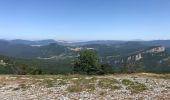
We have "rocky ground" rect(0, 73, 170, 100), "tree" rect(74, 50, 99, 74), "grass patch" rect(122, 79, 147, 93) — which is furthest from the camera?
"tree" rect(74, 50, 99, 74)

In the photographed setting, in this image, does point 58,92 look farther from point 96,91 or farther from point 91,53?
point 91,53

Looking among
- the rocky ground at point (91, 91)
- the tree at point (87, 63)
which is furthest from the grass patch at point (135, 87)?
the tree at point (87, 63)

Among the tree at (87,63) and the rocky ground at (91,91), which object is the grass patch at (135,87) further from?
the tree at (87,63)

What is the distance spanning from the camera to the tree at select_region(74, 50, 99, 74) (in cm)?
15112

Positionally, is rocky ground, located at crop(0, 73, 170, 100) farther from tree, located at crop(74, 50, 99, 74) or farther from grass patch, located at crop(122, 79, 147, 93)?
tree, located at crop(74, 50, 99, 74)

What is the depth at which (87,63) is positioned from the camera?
5994 inches

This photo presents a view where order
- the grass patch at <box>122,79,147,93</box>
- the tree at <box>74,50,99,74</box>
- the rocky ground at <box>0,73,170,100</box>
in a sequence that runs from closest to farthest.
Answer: the rocky ground at <box>0,73,170,100</box> → the grass patch at <box>122,79,147,93</box> → the tree at <box>74,50,99,74</box>

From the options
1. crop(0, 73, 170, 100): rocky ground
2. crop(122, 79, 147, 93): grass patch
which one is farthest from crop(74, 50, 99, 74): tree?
crop(122, 79, 147, 93): grass patch

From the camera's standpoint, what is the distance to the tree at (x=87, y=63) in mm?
151125

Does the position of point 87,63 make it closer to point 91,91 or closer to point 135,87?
point 135,87

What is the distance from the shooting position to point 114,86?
42094mm

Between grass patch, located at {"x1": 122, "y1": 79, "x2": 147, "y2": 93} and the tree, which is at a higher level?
grass patch, located at {"x1": 122, "y1": 79, "x2": 147, "y2": 93}

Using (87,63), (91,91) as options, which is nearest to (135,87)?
(91,91)

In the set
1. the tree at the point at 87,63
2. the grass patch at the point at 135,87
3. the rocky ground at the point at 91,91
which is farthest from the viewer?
the tree at the point at 87,63
